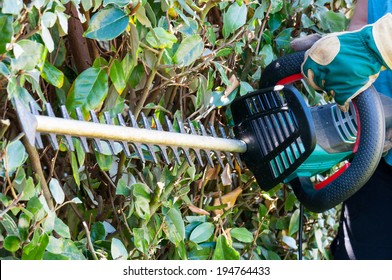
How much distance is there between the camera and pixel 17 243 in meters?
1.41

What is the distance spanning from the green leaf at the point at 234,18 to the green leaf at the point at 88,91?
1.23 ft

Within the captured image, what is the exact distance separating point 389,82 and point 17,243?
101 cm

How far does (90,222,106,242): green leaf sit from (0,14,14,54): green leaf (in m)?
0.55

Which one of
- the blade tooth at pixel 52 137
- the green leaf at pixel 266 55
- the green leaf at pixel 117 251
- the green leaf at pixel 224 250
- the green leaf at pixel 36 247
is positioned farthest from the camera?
the green leaf at pixel 266 55

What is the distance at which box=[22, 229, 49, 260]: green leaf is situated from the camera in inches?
53.9

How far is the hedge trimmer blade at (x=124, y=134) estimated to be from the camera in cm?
122

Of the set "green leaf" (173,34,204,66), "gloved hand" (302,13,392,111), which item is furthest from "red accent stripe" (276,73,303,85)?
"green leaf" (173,34,204,66)

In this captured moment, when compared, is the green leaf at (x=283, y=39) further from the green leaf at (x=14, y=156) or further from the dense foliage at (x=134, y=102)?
the green leaf at (x=14, y=156)

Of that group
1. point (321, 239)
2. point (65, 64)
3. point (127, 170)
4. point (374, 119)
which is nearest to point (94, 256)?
point (127, 170)

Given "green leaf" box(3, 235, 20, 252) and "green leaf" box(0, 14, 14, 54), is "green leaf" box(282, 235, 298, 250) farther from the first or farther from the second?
"green leaf" box(0, 14, 14, 54)

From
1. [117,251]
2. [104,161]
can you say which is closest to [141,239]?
[117,251]

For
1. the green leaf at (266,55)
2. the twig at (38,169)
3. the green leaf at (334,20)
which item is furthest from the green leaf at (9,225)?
the green leaf at (334,20)

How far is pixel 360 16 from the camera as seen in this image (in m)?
1.92
